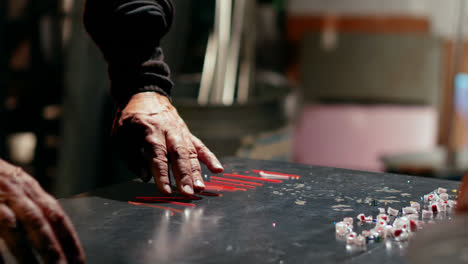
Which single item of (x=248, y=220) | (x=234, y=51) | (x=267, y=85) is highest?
(x=234, y=51)

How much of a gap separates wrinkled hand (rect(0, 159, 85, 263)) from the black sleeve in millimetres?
490

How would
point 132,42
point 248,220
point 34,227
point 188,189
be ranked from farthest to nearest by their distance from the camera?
point 132,42
point 188,189
point 248,220
point 34,227

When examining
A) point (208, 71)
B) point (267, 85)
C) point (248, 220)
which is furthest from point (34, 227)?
point (267, 85)

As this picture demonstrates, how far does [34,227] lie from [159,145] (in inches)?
14.4

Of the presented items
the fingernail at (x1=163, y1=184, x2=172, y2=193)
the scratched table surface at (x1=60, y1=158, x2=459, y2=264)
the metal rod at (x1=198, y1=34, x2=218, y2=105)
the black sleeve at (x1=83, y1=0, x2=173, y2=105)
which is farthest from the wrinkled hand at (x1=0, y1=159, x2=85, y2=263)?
the metal rod at (x1=198, y1=34, x2=218, y2=105)

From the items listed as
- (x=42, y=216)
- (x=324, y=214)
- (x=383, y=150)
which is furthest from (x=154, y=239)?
(x=383, y=150)

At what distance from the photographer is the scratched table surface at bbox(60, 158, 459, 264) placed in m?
0.58

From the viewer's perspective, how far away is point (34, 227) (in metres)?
0.52

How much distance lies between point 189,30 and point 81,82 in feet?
2.00

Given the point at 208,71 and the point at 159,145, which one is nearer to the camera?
the point at 159,145

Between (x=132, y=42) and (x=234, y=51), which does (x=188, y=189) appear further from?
(x=234, y=51)

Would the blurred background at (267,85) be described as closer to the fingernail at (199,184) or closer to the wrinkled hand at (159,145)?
the wrinkled hand at (159,145)

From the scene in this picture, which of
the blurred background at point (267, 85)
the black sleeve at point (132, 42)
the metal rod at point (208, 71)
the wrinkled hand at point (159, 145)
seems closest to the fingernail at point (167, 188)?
the wrinkled hand at point (159, 145)

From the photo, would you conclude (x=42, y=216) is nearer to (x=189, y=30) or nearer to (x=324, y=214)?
(x=324, y=214)
